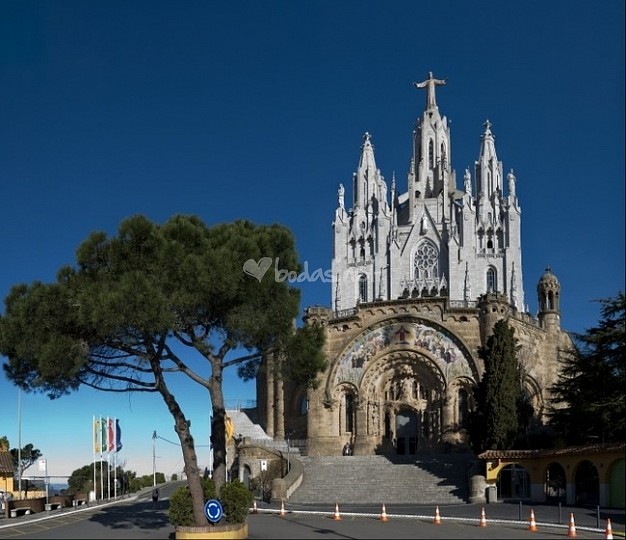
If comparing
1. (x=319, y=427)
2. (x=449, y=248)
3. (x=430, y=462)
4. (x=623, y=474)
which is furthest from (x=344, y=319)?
(x=623, y=474)

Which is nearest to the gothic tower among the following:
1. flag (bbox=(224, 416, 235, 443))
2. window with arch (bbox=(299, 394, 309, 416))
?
window with arch (bbox=(299, 394, 309, 416))

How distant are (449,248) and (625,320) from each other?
34769 mm

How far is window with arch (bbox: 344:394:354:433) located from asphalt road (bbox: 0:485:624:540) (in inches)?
667

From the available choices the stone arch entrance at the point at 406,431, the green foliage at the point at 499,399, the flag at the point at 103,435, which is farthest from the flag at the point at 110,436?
the green foliage at the point at 499,399

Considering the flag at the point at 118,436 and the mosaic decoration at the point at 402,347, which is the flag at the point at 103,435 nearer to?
the flag at the point at 118,436

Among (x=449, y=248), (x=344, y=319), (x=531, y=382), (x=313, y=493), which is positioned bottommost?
(x=313, y=493)

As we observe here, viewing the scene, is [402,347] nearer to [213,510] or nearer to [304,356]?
[304,356]

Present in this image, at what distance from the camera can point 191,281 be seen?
2181 cm

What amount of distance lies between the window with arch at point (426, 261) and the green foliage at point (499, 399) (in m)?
29.8

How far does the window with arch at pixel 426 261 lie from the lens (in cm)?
7062

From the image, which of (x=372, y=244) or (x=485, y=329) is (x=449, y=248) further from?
(x=485, y=329)

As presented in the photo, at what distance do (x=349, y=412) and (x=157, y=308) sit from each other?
32.3 meters

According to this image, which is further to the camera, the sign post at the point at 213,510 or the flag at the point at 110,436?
the flag at the point at 110,436

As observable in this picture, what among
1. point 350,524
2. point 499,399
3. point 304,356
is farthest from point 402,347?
point 304,356
